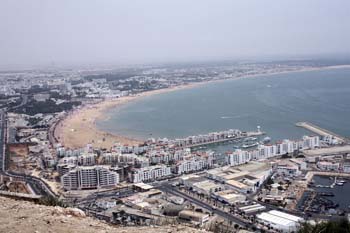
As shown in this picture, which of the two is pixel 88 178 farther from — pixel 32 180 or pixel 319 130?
pixel 319 130

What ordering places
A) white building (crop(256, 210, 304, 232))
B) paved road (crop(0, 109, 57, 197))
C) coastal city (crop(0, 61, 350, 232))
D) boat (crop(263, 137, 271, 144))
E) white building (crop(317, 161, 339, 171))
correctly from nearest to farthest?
white building (crop(256, 210, 304, 232)) < coastal city (crop(0, 61, 350, 232)) < paved road (crop(0, 109, 57, 197)) < white building (crop(317, 161, 339, 171)) < boat (crop(263, 137, 271, 144))

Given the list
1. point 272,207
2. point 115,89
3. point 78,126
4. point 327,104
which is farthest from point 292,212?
point 115,89

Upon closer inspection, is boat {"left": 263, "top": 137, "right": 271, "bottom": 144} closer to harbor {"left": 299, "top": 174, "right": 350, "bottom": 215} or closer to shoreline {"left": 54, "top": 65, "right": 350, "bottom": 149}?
harbor {"left": 299, "top": 174, "right": 350, "bottom": 215}

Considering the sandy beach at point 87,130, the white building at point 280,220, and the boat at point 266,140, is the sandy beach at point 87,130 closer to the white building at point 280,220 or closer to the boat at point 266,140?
the boat at point 266,140

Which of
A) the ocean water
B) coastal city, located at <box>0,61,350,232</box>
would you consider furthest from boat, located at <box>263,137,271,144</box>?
the ocean water

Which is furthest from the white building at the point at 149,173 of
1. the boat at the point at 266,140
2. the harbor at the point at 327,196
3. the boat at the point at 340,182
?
the boat at the point at 266,140

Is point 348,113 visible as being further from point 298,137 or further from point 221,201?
point 221,201
